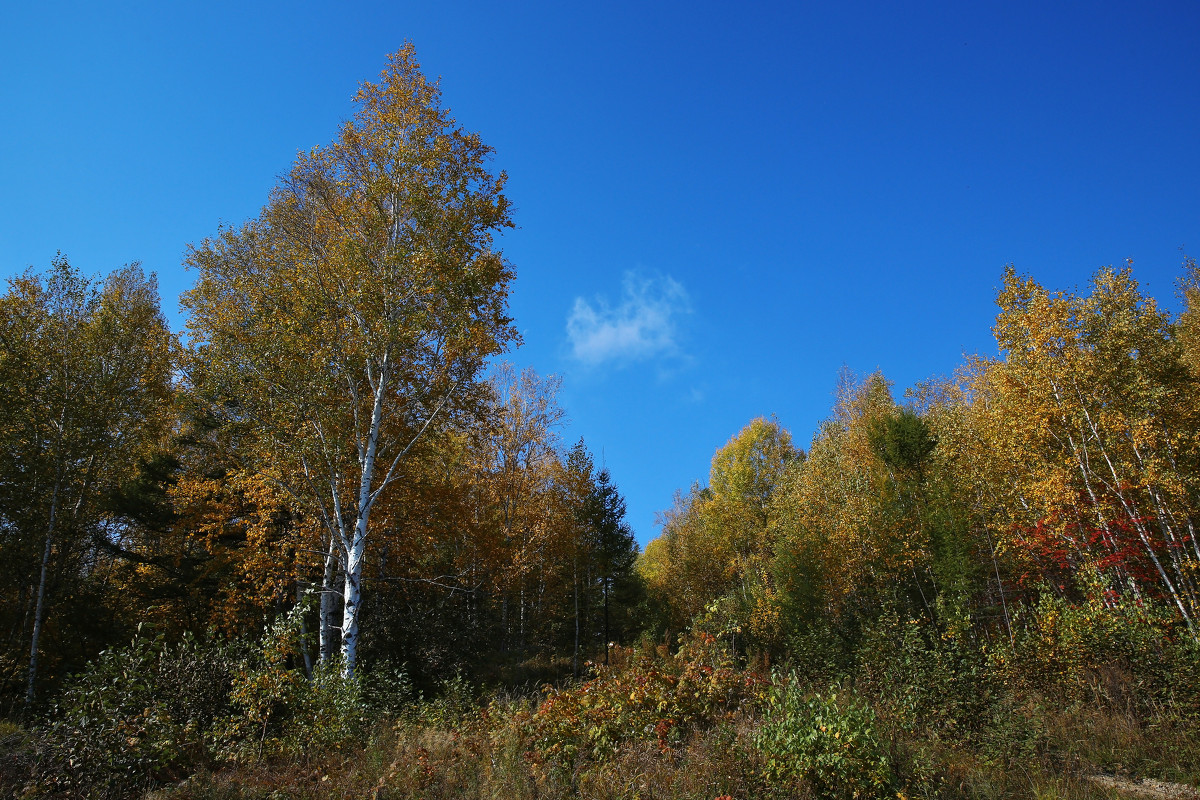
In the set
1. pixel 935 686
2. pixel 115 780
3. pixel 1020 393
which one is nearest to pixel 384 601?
pixel 115 780

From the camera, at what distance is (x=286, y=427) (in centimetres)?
1109

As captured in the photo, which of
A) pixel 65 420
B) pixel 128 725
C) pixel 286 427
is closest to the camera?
pixel 128 725

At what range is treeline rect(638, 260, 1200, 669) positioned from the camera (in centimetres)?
1213

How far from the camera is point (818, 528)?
66.8 feet

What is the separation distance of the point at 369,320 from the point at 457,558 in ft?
32.9

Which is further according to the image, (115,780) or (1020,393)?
(1020,393)

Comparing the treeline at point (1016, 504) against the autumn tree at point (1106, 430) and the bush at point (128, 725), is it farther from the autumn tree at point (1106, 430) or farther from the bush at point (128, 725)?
the bush at point (128, 725)

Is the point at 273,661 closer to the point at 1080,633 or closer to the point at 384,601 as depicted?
the point at 384,601

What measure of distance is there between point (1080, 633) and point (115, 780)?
42.6ft

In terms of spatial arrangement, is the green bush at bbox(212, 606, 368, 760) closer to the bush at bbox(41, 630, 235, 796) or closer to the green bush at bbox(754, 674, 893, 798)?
the bush at bbox(41, 630, 235, 796)

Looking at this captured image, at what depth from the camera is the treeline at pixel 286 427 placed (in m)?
11.1

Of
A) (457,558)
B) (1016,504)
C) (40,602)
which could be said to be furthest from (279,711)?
(1016,504)

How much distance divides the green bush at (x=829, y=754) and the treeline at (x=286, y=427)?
6.07 m

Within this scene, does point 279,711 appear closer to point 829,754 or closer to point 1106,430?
point 829,754
